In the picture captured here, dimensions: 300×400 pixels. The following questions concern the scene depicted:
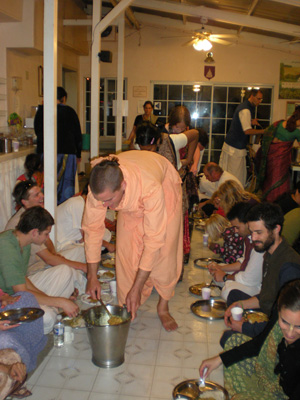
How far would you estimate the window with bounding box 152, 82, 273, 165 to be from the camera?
9.33m

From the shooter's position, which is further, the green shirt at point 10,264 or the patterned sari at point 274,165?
the patterned sari at point 274,165

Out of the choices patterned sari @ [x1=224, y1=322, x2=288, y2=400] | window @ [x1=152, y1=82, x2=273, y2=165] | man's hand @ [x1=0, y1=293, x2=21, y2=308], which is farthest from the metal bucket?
window @ [x1=152, y1=82, x2=273, y2=165]

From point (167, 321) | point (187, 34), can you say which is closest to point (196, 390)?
point (167, 321)

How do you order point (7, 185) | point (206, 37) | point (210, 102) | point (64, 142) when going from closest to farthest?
point (7, 185)
point (64, 142)
point (206, 37)
point (210, 102)

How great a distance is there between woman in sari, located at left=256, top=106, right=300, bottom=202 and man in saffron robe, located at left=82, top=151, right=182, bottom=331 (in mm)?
3522

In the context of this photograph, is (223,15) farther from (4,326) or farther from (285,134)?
(4,326)

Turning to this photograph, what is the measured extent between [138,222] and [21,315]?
86 cm

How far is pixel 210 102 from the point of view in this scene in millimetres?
9438

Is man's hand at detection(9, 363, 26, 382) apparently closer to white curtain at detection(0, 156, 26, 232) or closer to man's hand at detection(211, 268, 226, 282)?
man's hand at detection(211, 268, 226, 282)

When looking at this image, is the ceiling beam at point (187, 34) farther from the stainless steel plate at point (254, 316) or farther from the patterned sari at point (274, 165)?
the stainless steel plate at point (254, 316)

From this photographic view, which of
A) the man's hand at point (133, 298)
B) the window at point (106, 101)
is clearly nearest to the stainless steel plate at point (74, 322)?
the man's hand at point (133, 298)

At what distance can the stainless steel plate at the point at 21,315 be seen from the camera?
6.87 ft

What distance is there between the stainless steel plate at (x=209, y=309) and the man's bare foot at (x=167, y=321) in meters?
0.21

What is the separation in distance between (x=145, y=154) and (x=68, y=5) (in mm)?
6329
